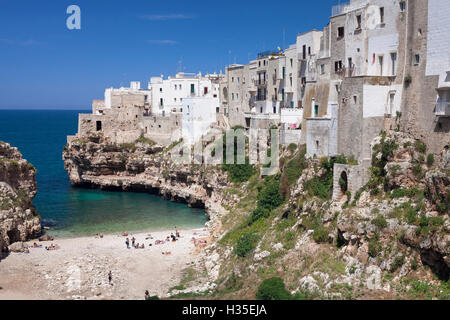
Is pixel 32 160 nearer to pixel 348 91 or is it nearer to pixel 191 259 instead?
pixel 191 259

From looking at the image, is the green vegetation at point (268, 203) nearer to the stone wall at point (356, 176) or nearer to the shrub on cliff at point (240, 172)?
the stone wall at point (356, 176)

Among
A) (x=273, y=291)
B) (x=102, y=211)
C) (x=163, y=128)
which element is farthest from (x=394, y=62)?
(x=163, y=128)

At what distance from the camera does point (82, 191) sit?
56.8m

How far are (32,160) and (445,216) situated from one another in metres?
76.9

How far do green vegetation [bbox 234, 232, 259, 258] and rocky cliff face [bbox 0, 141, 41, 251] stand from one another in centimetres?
1665

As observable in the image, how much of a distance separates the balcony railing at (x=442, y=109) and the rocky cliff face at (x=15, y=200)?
2833 cm

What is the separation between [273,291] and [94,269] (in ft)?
47.1

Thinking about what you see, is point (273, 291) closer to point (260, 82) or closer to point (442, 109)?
point (442, 109)

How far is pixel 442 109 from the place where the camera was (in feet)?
68.6

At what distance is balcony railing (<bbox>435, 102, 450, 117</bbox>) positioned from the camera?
20.7 m

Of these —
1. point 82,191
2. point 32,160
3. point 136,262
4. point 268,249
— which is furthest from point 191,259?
point 32,160

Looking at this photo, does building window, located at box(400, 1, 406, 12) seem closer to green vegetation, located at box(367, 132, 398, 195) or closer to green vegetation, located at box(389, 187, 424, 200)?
green vegetation, located at box(367, 132, 398, 195)

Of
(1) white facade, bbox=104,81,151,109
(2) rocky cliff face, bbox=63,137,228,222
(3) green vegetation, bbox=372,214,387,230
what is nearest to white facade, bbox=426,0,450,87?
(3) green vegetation, bbox=372,214,387,230

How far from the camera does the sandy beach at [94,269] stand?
26016 mm
